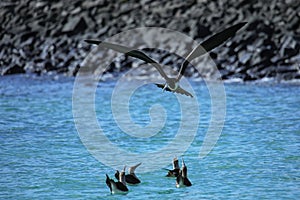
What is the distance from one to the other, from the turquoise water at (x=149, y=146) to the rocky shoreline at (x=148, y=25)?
140 cm

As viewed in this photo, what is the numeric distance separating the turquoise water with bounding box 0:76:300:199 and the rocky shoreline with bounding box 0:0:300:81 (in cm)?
140

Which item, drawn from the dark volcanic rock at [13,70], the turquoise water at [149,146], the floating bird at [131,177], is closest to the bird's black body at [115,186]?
the turquoise water at [149,146]

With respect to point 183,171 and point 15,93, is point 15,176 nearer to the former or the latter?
point 183,171

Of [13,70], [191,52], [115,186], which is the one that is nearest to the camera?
[191,52]

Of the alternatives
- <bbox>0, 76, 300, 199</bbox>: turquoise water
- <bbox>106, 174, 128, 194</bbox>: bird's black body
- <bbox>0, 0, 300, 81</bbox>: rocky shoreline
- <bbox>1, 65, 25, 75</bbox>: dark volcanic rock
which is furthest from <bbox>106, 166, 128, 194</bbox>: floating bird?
<bbox>1, 65, 25, 75</bbox>: dark volcanic rock

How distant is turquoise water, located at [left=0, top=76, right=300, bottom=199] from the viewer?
15008mm

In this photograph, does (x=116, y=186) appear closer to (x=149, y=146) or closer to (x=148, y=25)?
(x=149, y=146)

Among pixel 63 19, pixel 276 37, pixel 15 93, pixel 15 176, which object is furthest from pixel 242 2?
pixel 15 176

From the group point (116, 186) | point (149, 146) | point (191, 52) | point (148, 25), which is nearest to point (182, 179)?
point (116, 186)

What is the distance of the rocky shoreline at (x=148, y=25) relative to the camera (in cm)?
2716

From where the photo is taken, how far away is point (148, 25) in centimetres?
3052

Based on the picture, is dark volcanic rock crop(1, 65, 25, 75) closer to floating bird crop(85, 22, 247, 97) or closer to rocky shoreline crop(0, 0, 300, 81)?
rocky shoreline crop(0, 0, 300, 81)

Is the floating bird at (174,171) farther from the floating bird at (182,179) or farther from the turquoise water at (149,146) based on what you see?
the floating bird at (182,179)

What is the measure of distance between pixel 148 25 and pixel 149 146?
39.3 feet
